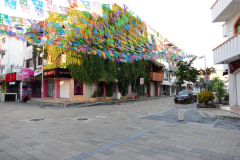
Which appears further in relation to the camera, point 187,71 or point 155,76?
point 155,76

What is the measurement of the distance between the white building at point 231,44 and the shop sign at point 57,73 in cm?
1566

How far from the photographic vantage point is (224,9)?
446 inches

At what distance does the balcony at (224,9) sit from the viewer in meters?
10.7

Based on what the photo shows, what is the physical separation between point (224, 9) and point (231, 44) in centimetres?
275

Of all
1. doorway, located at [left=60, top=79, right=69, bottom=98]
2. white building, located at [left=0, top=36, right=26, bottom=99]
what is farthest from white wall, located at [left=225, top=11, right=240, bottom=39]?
white building, located at [left=0, top=36, right=26, bottom=99]

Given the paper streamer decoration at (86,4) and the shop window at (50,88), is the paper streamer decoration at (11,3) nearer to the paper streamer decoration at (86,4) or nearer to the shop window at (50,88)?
the paper streamer decoration at (86,4)

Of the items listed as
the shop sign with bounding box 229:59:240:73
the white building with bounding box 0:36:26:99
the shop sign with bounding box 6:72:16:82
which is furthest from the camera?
the white building with bounding box 0:36:26:99

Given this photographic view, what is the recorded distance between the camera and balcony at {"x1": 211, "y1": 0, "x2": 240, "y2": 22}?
10.7m

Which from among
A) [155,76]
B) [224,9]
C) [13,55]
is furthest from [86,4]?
[155,76]

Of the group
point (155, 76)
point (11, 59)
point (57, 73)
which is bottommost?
point (57, 73)

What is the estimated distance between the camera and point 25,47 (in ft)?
86.9

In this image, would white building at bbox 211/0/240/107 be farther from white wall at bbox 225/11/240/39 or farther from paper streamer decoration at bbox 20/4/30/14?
paper streamer decoration at bbox 20/4/30/14

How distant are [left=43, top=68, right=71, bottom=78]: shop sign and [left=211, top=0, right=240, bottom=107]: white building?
51.4 feet

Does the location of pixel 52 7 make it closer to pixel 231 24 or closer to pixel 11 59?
pixel 231 24
